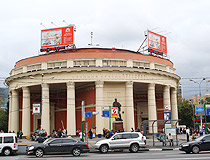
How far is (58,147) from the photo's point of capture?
21.5m

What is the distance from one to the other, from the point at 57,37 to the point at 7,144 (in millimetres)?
28036

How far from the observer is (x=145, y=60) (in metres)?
43.9

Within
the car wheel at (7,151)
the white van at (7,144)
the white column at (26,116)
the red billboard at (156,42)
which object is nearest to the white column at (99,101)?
the white column at (26,116)

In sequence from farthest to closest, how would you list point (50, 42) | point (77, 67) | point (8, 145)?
point (50, 42), point (77, 67), point (8, 145)

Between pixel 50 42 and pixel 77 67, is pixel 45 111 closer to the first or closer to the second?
pixel 77 67

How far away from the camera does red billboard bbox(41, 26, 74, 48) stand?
4771 cm

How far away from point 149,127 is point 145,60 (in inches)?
398

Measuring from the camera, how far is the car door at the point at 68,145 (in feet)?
70.4

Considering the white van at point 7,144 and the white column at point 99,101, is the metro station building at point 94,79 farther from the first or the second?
the white van at point 7,144

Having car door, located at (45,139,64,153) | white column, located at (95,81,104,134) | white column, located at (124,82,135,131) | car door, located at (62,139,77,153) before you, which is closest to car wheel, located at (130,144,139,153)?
car door, located at (62,139,77,153)

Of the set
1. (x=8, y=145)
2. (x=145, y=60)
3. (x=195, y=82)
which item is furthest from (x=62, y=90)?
(x=8, y=145)

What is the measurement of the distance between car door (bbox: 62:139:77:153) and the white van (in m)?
4.76

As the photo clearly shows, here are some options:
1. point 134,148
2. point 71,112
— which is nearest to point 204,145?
point 134,148

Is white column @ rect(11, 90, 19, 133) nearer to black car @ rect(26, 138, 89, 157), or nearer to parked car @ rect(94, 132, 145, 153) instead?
parked car @ rect(94, 132, 145, 153)
